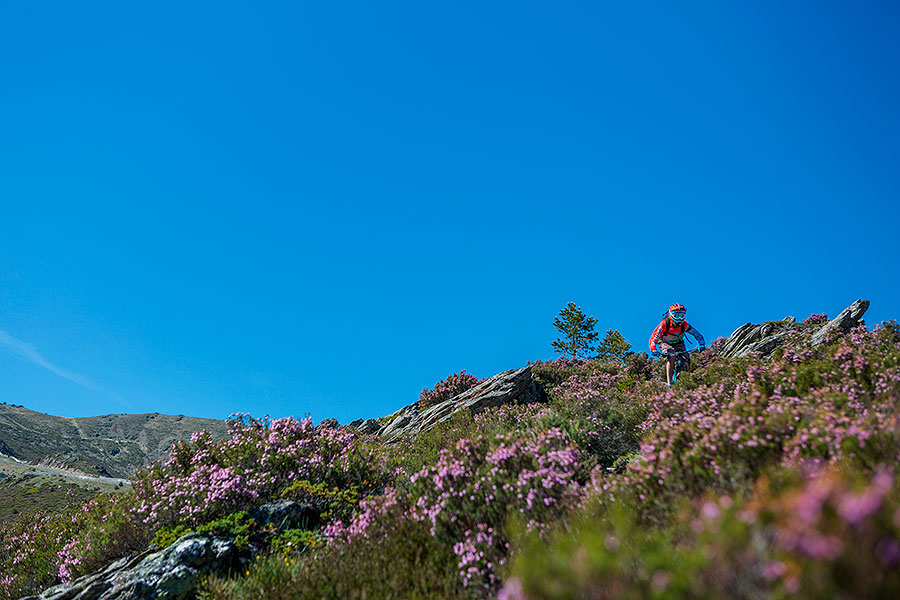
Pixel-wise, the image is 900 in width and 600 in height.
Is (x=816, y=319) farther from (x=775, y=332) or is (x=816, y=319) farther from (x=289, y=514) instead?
(x=289, y=514)

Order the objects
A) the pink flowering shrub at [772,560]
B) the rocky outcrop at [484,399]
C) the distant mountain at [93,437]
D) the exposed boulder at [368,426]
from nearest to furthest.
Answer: the pink flowering shrub at [772,560], the rocky outcrop at [484,399], the exposed boulder at [368,426], the distant mountain at [93,437]

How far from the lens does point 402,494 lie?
258 inches

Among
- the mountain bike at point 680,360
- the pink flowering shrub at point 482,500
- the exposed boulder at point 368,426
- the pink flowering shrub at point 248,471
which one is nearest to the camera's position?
the pink flowering shrub at point 482,500

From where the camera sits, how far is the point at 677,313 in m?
14.0

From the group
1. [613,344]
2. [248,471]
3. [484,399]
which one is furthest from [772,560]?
[613,344]

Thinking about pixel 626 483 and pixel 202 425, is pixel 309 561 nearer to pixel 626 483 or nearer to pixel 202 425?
pixel 626 483

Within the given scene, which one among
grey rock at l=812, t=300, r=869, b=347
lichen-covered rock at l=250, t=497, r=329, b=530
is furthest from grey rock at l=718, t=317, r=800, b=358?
lichen-covered rock at l=250, t=497, r=329, b=530

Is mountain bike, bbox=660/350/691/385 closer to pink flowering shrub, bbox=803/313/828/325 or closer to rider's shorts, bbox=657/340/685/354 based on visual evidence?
rider's shorts, bbox=657/340/685/354

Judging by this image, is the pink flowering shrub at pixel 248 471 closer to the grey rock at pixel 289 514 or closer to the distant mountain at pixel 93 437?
the grey rock at pixel 289 514

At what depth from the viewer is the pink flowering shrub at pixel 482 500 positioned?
182 inches

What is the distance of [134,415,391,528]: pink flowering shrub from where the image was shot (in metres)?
8.08

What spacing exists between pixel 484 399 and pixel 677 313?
629 centimetres

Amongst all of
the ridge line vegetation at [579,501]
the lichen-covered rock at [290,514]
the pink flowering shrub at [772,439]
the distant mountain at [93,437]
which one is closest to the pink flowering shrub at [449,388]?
the ridge line vegetation at [579,501]

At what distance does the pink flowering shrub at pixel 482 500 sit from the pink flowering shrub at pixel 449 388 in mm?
12679
